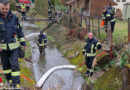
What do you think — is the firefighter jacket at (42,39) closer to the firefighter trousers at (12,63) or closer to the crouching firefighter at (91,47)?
the crouching firefighter at (91,47)

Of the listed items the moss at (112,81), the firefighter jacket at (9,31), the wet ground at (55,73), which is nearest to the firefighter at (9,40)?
the firefighter jacket at (9,31)

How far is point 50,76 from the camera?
6543 mm

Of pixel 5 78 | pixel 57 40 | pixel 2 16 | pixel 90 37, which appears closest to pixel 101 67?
pixel 90 37

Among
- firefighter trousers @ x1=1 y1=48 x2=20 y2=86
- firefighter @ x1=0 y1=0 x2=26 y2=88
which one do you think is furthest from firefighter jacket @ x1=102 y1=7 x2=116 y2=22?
firefighter trousers @ x1=1 y1=48 x2=20 y2=86

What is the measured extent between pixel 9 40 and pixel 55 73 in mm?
4003

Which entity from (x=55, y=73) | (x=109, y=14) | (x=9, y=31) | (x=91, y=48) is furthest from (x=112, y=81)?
(x=9, y=31)

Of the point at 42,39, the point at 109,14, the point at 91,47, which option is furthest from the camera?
the point at 42,39

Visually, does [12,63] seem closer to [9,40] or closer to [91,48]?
[9,40]

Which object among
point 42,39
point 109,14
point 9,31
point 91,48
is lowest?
point 42,39

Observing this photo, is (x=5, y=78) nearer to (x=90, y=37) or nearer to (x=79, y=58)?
(x=90, y=37)

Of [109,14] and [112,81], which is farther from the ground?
[109,14]

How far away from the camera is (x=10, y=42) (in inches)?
132

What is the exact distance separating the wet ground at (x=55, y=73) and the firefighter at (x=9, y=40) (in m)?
1.31

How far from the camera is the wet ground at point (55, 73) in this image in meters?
5.73
